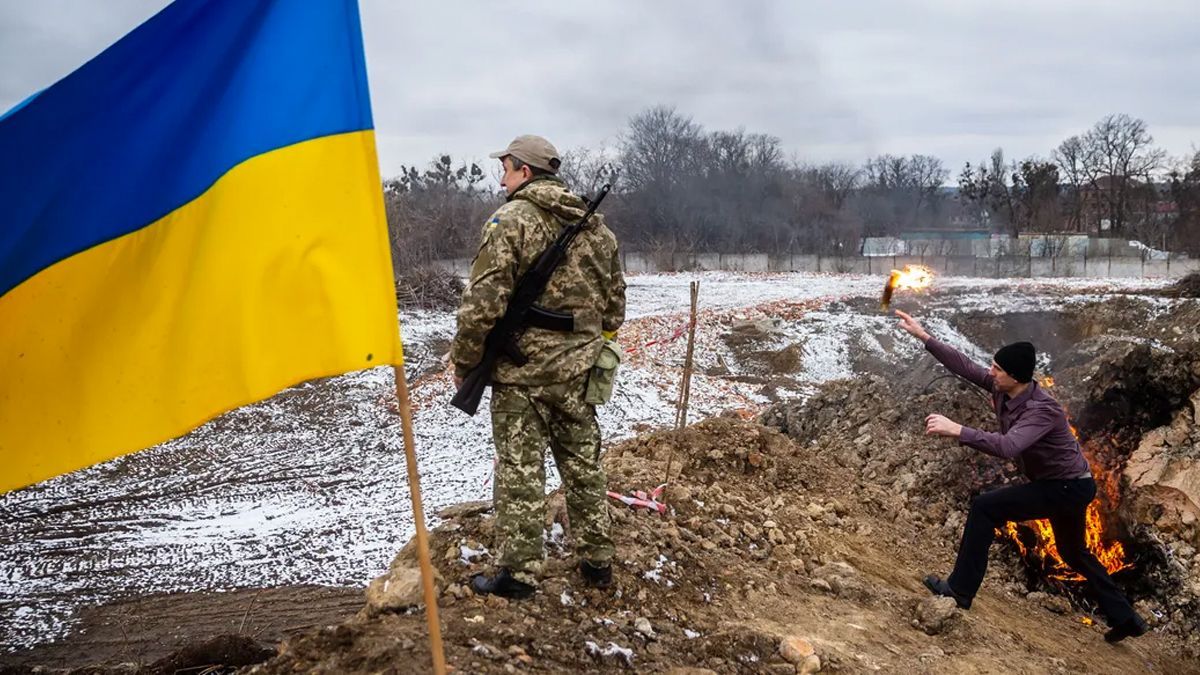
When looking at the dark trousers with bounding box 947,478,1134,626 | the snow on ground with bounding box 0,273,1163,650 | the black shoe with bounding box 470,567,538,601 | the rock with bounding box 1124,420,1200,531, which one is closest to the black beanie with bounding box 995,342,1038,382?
the dark trousers with bounding box 947,478,1134,626

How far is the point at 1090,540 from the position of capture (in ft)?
21.6

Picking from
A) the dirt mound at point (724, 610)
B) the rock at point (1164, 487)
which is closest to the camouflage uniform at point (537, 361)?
the dirt mound at point (724, 610)

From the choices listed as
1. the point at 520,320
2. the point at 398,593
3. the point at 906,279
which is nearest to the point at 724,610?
the point at 398,593

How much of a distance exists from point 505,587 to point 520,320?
128cm

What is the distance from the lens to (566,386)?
4047 millimetres

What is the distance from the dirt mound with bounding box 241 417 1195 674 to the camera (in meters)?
3.67

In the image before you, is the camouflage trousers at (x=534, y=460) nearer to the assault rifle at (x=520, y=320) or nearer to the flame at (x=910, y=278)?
the assault rifle at (x=520, y=320)

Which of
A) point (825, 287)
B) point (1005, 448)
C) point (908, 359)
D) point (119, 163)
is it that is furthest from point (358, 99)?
point (825, 287)

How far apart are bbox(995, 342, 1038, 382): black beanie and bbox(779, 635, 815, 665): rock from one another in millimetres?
2070

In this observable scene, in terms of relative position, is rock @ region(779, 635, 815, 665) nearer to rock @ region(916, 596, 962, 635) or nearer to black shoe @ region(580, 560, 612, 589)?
black shoe @ region(580, 560, 612, 589)

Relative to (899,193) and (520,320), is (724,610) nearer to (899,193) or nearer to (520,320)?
(520,320)

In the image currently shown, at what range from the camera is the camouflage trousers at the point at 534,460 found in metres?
4.02

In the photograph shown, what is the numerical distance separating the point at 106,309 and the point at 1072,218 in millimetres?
54602

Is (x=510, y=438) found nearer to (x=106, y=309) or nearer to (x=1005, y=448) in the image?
(x=106, y=309)
